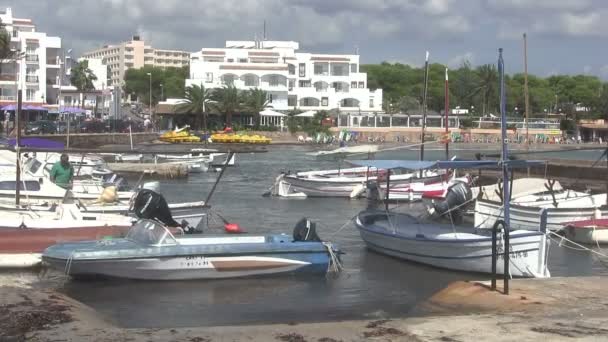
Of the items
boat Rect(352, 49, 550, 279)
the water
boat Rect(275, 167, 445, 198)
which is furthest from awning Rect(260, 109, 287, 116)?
boat Rect(352, 49, 550, 279)

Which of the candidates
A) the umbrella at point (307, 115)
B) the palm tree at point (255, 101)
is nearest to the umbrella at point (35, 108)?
the palm tree at point (255, 101)

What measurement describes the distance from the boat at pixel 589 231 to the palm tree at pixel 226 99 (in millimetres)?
89382

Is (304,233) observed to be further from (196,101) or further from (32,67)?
(196,101)

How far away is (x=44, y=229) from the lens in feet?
67.1

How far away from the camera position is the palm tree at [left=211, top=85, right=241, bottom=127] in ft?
372

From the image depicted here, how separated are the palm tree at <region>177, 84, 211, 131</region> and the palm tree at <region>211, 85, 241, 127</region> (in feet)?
4.16

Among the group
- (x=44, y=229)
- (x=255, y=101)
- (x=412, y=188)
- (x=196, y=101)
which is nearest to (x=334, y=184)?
(x=412, y=188)

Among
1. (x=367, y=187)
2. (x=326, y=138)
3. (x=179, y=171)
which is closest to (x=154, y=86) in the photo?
(x=326, y=138)

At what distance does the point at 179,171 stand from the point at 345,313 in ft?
133

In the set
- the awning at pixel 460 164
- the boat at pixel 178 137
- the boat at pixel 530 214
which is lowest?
the boat at pixel 530 214

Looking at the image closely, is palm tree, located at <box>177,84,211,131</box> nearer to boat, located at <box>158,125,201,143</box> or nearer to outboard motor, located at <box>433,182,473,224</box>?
boat, located at <box>158,125,201,143</box>

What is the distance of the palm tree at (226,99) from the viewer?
11331 cm

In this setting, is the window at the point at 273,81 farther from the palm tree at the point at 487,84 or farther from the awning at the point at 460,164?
the awning at the point at 460,164

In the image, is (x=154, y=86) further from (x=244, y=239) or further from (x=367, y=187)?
(x=244, y=239)
